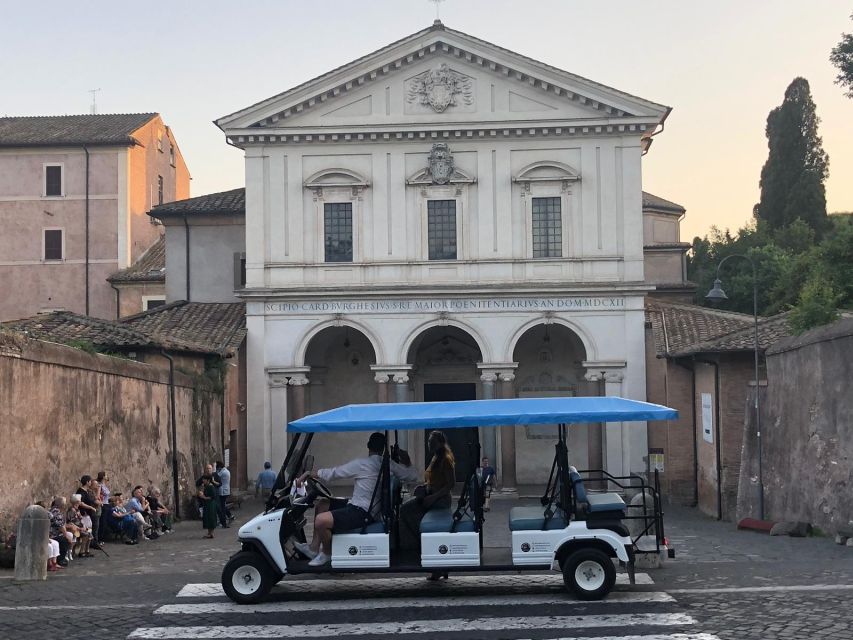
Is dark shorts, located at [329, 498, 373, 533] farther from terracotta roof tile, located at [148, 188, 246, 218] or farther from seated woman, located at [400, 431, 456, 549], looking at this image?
terracotta roof tile, located at [148, 188, 246, 218]

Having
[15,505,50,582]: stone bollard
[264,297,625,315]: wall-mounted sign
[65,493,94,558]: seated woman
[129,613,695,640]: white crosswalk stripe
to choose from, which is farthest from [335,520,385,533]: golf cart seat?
[264,297,625,315]: wall-mounted sign

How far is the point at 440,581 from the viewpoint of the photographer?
539 inches

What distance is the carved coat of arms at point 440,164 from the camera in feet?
112

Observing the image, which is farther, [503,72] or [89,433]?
[503,72]

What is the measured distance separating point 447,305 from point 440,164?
4.00 meters

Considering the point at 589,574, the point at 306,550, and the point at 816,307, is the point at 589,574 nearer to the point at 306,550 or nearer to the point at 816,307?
the point at 306,550

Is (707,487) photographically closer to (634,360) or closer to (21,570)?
(634,360)

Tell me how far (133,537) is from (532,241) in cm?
1655

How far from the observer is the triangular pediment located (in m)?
33.7

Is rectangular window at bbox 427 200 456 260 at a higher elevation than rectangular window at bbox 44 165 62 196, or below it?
below

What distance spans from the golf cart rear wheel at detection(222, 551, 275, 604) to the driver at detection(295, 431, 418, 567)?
18.8 inches

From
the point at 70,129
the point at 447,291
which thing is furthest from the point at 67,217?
the point at 447,291

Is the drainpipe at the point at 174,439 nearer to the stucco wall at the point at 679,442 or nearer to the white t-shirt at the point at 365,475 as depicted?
the stucco wall at the point at 679,442

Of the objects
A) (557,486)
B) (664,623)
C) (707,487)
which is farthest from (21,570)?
(707,487)
